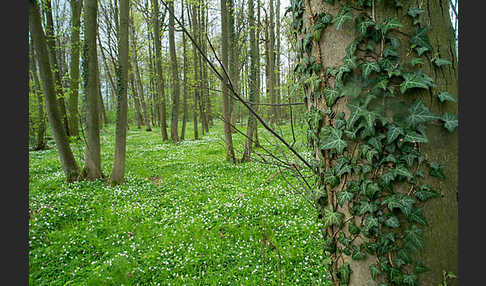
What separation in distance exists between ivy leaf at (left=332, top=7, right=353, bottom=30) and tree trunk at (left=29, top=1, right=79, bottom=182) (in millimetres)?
7558

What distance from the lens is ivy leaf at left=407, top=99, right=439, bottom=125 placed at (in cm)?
92

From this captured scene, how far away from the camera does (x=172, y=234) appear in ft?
14.1

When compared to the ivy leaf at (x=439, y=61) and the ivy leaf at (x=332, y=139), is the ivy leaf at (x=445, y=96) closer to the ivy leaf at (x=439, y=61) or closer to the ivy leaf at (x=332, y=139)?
the ivy leaf at (x=439, y=61)

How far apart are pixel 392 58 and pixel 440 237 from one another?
2.69ft

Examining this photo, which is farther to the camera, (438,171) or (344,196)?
(344,196)

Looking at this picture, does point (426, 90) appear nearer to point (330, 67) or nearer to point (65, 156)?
point (330, 67)

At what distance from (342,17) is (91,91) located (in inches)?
288

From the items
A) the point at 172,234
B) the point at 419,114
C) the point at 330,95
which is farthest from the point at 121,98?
the point at 419,114

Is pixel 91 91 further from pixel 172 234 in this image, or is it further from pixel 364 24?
pixel 364 24

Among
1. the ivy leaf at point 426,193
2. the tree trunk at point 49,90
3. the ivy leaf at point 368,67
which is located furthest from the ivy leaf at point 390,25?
the tree trunk at point 49,90

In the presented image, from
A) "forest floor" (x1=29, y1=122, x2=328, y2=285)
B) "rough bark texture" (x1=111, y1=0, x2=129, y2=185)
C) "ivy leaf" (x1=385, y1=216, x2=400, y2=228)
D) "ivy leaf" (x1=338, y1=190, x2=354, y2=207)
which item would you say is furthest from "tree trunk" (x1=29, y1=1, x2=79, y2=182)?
"ivy leaf" (x1=385, y1=216, x2=400, y2=228)

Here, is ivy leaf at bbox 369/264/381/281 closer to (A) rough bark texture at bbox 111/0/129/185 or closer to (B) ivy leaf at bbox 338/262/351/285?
(B) ivy leaf at bbox 338/262/351/285
